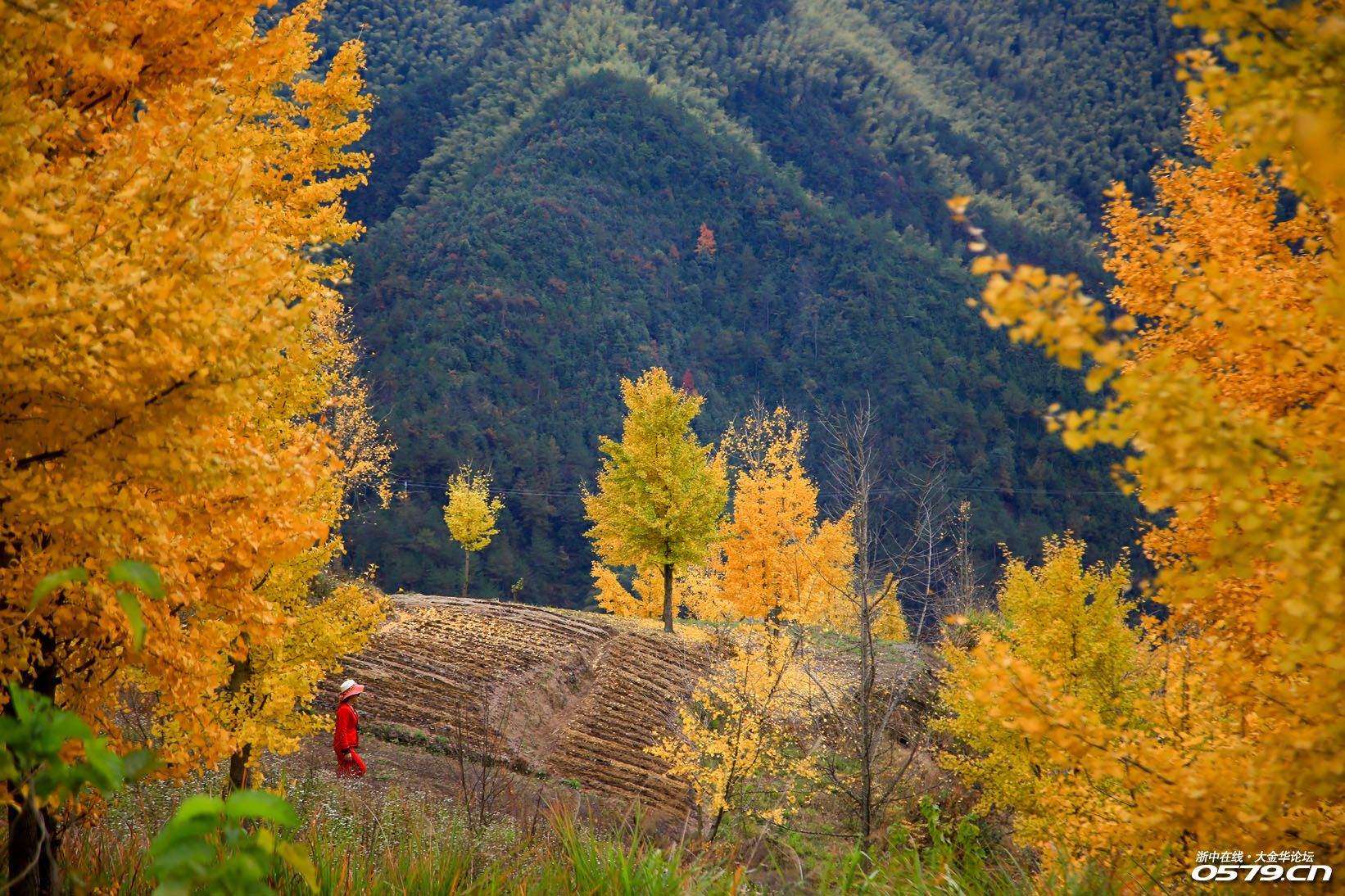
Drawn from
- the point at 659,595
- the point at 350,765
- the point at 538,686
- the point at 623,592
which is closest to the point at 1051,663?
the point at 350,765

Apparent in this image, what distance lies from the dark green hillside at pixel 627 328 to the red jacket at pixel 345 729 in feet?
187

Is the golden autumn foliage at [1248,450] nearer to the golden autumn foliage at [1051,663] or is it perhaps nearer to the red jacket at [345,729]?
the golden autumn foliage at [1051,663]

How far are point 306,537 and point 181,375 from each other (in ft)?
4.96

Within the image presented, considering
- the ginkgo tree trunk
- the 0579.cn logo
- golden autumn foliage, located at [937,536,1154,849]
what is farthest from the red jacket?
the 0579.cn logo

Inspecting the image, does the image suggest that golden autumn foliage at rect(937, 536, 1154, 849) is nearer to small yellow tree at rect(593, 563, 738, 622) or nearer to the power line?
small yellow tree at rect(593, 563, 738, 622)

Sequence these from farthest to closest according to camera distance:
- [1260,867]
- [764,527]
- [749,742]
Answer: [764,527]
[749,742]
[1260,867]

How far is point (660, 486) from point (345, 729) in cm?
1272

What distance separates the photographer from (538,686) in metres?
16.9

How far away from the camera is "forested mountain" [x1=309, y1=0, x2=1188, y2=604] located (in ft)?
274

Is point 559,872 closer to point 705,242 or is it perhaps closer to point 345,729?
point 345,729

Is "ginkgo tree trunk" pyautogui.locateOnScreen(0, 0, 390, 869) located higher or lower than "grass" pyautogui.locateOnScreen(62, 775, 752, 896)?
higher

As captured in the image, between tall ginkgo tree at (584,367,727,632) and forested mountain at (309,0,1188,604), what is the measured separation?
47640 millimetres

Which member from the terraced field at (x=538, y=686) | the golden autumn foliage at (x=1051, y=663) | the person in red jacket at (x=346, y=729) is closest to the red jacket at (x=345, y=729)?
the person in red jacket at (x=346, y=729)

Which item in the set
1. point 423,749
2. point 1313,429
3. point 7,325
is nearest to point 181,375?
point 7,325
